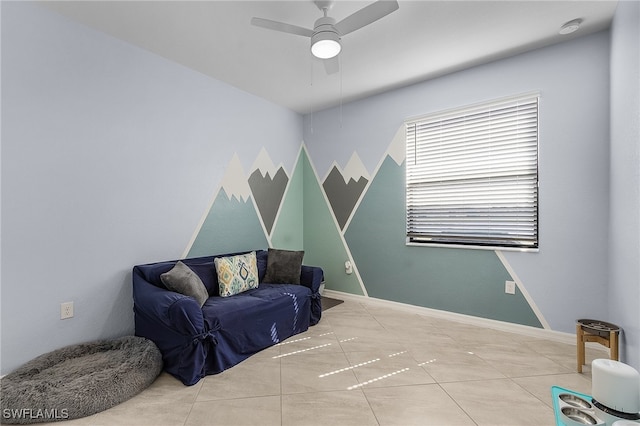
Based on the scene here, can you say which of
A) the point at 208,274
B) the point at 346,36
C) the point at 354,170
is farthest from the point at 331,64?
the point at 208,274

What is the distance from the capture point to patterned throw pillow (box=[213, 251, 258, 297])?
9.99 feet

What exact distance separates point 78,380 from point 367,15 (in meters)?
3.01

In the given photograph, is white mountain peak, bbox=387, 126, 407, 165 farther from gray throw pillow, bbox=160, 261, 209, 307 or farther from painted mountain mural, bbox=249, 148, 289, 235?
gray throw pillow, bbox=160, 261, 209, 307

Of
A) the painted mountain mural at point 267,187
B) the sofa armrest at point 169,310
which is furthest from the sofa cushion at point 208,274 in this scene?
the painted mountain mural at point 267,187

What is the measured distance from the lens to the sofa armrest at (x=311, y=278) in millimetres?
3445

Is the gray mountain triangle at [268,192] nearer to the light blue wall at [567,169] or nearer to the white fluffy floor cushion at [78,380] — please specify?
the white fluffy floor cushion at [78,380]

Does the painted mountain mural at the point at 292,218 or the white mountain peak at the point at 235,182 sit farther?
the painted mountain mural at the point at 292,218

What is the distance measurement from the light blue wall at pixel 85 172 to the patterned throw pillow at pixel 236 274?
1.74 feet

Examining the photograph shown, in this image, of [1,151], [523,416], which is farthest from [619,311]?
[1,151]

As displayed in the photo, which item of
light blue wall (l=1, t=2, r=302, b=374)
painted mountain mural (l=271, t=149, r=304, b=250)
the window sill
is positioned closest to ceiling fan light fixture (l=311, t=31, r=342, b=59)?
light blue wall (l=1, t=2, r=302, b=374)

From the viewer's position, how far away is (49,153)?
7.76 ft

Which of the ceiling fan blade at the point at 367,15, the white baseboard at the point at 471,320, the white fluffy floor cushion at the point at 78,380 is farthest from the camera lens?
the white baseboard at the point at 471,320

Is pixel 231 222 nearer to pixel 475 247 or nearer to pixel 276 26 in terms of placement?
pixel 276 26

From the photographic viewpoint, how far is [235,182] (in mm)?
3840
